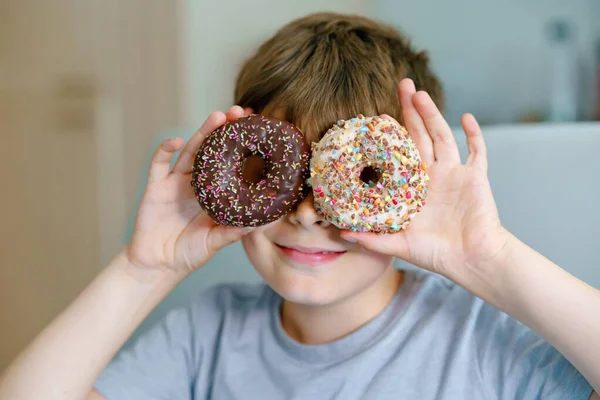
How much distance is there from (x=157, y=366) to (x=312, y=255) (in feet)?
1.18

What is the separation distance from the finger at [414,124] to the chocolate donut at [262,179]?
16 cm

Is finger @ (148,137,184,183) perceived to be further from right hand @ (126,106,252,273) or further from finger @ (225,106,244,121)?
finger @ (225,106,244,121)

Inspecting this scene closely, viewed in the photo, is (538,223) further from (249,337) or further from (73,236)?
(73,236)

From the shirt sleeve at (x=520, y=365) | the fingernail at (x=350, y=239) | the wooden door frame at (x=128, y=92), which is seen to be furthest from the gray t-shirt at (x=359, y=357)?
the wooden door frame at (x=128, y=92)

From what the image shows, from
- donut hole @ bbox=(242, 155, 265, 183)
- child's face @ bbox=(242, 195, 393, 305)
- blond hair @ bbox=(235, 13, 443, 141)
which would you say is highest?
blond hair @ bbox=(235, 13, 443, 141)

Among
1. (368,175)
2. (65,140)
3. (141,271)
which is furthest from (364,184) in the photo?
(65,140)

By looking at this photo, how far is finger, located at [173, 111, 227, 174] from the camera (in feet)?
2.96

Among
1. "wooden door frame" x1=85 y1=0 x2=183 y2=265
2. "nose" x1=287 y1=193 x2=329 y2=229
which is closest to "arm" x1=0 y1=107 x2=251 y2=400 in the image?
"nose" x1=287 y1=193 x2=329 y2=229

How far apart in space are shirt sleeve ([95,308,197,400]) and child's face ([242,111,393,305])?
0.82 ft

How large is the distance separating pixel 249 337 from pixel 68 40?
66.3 inches

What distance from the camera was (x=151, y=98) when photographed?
2.11 m

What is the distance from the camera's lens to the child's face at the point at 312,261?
925 millimetres

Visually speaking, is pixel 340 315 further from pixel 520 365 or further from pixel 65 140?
pixel 65 140

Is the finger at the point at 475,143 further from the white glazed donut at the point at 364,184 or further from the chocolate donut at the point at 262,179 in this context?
the chocolate donut at the point at 262,179
